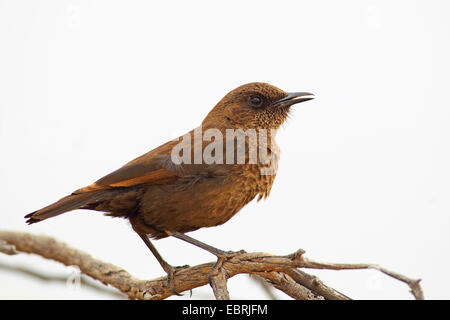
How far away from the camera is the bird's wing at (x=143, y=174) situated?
13.6 feet

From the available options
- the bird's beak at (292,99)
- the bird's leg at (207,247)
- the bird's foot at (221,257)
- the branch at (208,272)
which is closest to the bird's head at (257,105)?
the bird's beak at (292,99)

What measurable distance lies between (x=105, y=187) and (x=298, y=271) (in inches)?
61.4

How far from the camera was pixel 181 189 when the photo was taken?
4160 millimetres

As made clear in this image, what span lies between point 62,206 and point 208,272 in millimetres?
1163

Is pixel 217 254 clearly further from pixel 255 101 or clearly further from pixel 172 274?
pixel 255 101

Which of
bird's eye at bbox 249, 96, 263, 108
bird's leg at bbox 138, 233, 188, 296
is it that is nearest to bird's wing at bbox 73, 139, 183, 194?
bird's leg at bbox 138, 233, 188, 296

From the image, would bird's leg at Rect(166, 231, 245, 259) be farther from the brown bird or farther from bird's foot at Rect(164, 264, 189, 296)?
bird's foot at Rect(164, 264, 189, 296)

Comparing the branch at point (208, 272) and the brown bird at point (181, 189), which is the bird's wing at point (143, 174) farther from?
the branch at point (208, 272)

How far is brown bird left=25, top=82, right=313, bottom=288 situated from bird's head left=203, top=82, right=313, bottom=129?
395 millimetres

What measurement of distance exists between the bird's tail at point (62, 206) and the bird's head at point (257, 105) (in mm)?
1306

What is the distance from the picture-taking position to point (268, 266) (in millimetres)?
3570

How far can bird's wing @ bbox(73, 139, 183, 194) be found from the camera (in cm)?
415
